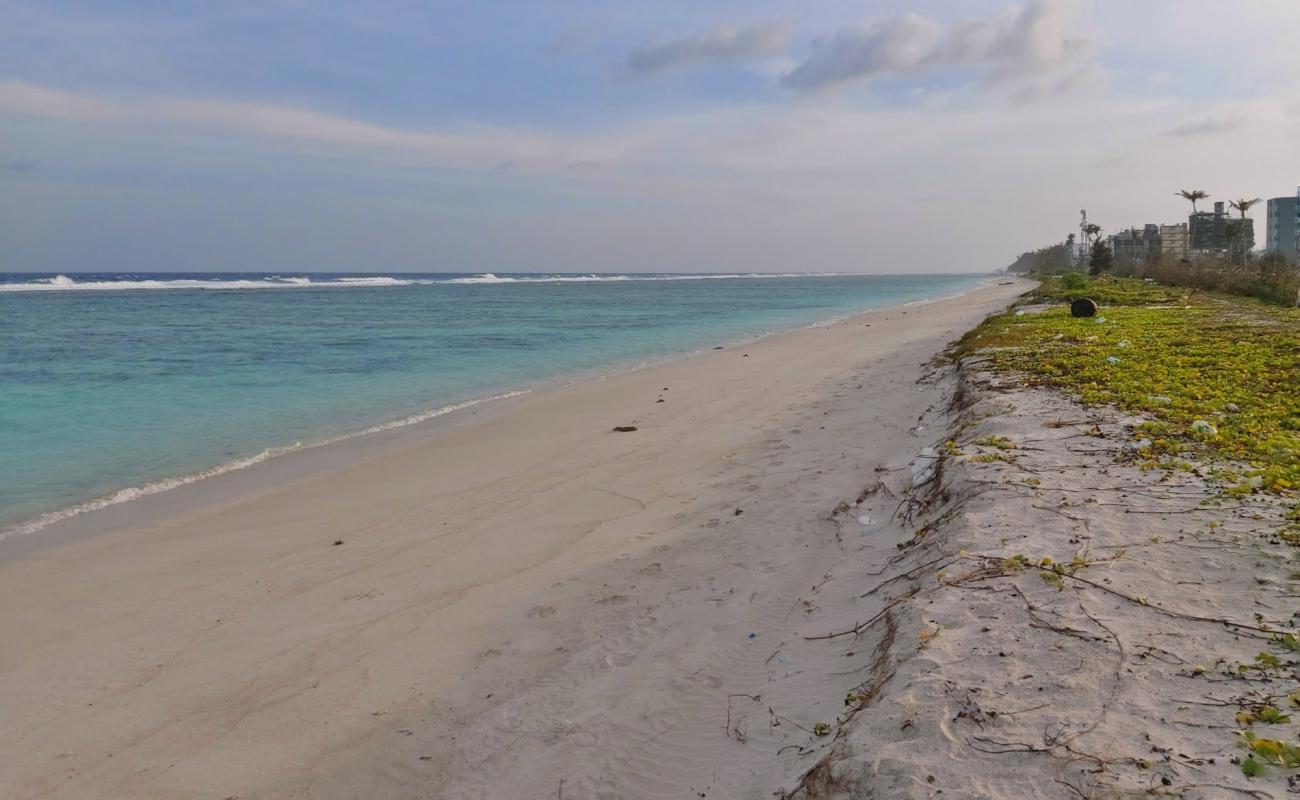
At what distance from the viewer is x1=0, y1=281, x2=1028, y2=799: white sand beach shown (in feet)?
11.8

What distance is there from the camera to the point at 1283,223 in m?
60.9

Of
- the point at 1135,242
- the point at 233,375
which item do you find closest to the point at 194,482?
the point at 233,375

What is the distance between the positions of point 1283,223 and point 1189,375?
69896 millimetres

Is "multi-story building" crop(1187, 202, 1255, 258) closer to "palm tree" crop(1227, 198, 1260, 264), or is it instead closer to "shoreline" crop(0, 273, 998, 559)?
"palm tree" crop(1227, 198, 1260, 264)

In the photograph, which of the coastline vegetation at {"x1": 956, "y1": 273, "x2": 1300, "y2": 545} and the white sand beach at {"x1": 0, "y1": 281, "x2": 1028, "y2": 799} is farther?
the coastline vegetation at {"x1": 956, "y1": 273, "x2": 1300, "y2": 545}

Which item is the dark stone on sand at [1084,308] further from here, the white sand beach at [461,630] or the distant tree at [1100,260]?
the distant tree at [1100,260]

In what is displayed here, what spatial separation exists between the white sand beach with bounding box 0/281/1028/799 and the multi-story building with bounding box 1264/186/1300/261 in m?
69.1

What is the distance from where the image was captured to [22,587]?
6.01 meters

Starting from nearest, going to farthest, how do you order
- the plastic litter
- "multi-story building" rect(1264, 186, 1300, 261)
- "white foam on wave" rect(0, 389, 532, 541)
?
the plastic litter
"white foam on wave" rect(0, 389, 532, 541)
"multi-story building" rect(1264, 186, 1300, 261)

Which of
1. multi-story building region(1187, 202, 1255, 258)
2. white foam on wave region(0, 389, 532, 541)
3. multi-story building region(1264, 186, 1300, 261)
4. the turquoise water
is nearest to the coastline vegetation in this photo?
white foam on wave region(0, 389, 532, 541)

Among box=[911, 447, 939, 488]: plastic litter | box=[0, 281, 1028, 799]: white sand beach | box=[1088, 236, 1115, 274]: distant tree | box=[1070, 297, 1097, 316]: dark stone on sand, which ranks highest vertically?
box=[1088, 236, 1115, 274]: distant tree

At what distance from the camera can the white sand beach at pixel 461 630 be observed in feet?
11.8

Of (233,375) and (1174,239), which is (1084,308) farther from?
(1174,239)

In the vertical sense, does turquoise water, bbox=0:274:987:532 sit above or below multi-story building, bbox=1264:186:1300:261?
below
